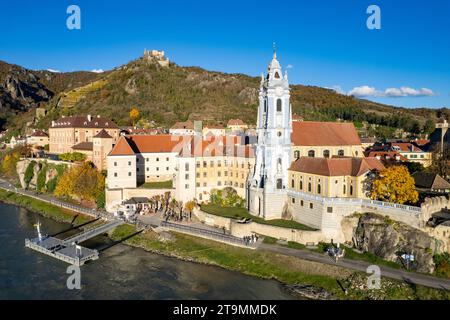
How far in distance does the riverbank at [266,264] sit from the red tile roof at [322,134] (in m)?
19.3

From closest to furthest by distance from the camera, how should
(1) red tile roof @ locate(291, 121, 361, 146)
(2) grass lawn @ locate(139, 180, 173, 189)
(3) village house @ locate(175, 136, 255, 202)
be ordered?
(3) village house @ locate(175, 136, 255, 202), (1) red tile roof @ locate(291, 121, 361, 146), (2) grass lawn @ locate(139, 180, 173, 189)

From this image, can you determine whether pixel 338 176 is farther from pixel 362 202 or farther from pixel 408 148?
pixel 408 148

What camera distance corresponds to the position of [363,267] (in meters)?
36.0

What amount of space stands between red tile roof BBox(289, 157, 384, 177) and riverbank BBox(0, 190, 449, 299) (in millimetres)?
11106

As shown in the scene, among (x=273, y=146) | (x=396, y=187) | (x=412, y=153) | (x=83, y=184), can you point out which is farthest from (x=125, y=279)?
(x=412, y=153)

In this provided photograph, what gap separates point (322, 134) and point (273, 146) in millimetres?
11438

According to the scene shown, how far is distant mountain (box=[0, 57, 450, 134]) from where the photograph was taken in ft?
406

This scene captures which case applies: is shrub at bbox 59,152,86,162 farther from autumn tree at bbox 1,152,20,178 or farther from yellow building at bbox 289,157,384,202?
yellow building at bbox 289,157,384,202

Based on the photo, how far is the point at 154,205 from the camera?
55.2 meters

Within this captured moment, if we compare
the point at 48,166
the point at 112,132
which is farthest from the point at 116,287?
the point at 112,132

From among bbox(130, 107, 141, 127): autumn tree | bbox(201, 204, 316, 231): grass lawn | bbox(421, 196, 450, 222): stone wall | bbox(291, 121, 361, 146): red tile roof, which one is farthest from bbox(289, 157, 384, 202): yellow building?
bbox(130, 107, 141, 127): autumn tree

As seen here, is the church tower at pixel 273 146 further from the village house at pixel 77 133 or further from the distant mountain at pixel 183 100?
the distant mountain at pixel 183 100

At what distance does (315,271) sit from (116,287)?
16691 mm
